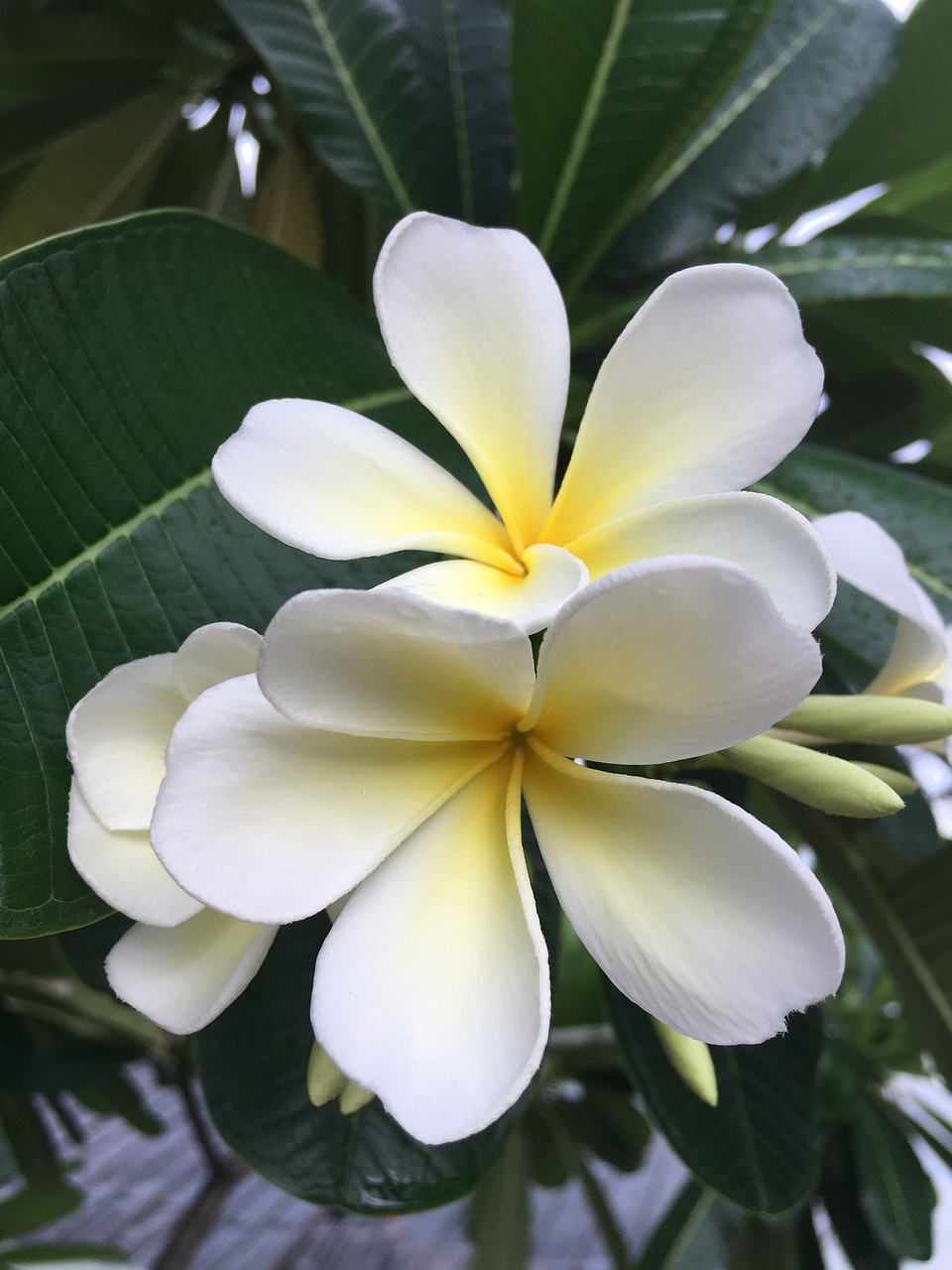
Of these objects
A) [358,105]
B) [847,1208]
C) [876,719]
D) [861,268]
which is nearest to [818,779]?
[876,719]

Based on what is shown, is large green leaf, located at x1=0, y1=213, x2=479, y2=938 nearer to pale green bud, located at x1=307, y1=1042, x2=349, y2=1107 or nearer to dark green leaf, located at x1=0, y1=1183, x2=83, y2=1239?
pale green bud, located at x1=307, y1=1042, x2=349, y2=1107

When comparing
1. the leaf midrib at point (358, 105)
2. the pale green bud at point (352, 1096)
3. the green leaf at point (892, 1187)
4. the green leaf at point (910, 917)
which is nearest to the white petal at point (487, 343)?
the pale green bud at point (352, 1096)

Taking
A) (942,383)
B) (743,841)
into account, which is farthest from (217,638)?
(942,383)

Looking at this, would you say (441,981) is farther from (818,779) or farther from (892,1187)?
(892,1187)

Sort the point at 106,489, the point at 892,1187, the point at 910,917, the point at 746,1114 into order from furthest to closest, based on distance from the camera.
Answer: the point at 892,1187
the point at 910,917
the point at 746,1114
the point at 106,489

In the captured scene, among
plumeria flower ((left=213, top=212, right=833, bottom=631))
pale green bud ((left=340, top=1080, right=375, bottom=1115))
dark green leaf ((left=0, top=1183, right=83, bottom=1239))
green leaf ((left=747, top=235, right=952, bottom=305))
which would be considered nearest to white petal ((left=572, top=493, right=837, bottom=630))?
plumeria flower ((left=213, top=212, right=833, bottom=631))
